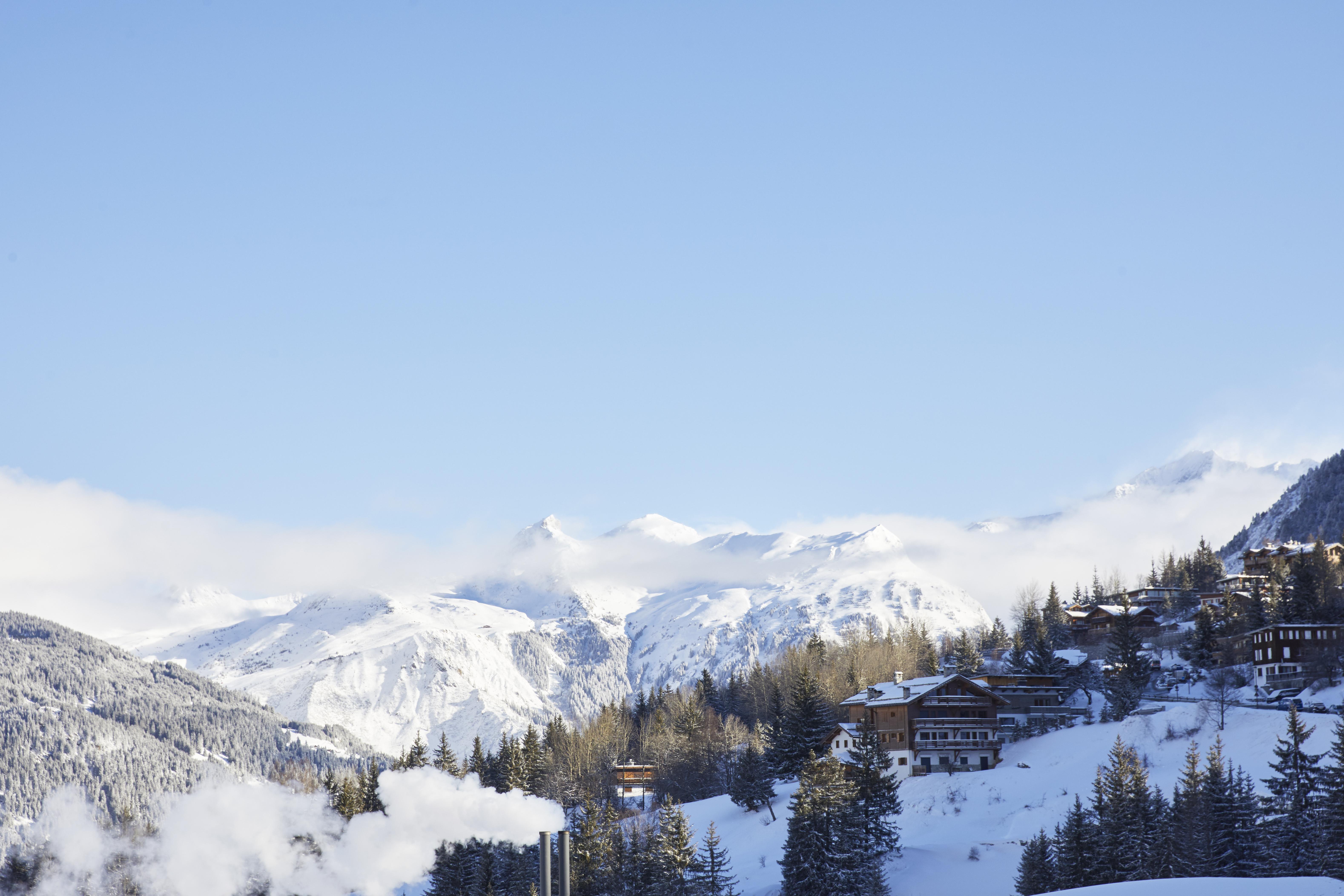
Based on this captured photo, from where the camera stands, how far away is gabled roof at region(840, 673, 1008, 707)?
113 m

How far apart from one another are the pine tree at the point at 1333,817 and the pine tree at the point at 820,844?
26.2 meters

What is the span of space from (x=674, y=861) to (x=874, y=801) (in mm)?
14656

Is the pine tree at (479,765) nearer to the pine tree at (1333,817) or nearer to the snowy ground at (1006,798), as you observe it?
Result: the snowy ground at (1006,798)

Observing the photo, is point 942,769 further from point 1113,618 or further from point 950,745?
point 1113,618

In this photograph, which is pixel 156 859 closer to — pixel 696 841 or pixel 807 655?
pixel 696 841

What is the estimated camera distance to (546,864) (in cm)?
4238

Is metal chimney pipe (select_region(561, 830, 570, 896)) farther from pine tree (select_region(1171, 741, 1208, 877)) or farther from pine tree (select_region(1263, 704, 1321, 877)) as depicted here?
pine tree (select_region(1263, 704, 1321, 877))

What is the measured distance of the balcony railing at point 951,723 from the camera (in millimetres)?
111562

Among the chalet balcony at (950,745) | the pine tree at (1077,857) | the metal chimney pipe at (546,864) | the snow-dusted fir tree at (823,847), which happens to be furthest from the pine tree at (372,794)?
the metal chimney pipe at (546,864)

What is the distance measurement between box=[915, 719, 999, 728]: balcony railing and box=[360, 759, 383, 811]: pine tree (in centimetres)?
4520

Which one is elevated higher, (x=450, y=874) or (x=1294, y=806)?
(x=1294, y=806)

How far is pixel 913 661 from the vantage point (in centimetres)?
16638

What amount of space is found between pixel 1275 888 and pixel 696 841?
64.1m

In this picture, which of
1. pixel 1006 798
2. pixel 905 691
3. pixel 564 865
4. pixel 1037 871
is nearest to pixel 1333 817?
pixel 1037 871
